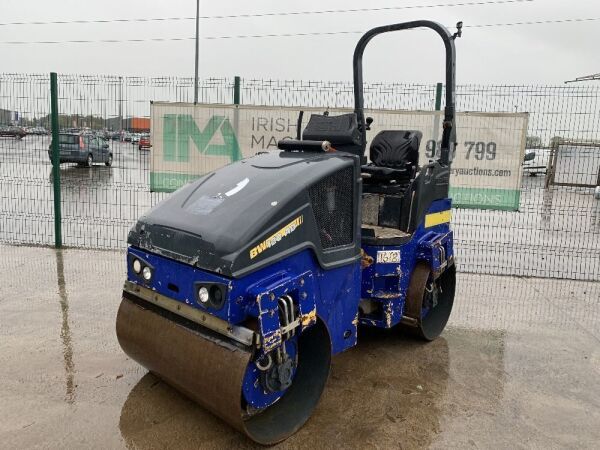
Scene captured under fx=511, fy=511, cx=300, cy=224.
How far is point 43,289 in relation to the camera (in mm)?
5504

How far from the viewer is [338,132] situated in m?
3.93

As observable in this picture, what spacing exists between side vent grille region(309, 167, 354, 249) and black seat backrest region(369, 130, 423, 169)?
4.10 ft

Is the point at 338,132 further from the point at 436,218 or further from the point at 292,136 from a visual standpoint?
the point at 292,136

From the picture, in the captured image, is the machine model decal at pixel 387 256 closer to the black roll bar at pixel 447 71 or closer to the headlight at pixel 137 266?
the black roll bar at pixel 447 71

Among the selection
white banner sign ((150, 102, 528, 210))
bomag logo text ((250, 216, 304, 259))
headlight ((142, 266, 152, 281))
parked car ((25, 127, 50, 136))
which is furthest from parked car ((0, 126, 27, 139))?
bomag logo text ((250, 216, 304, 259))

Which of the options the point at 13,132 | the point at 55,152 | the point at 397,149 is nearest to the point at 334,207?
the point at 397,149

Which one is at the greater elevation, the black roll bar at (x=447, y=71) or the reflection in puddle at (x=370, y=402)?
the black roll bar at (x=447, y=71)

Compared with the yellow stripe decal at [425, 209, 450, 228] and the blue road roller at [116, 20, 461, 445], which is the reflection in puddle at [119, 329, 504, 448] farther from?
the yellow stripe decal at [425, 209, 450, 228]

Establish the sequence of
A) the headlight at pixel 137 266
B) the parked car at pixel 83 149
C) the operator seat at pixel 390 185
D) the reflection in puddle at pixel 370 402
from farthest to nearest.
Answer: the parked car at pixel 83 149 < the operator seat at pixel 390 185 < the headlight at pixel 137 266 < the reflection in puddle at pixel 370 402

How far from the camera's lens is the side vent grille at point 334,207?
10.5 ft

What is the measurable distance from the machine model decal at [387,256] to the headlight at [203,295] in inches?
60.5

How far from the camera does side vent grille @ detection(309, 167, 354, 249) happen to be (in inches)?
126

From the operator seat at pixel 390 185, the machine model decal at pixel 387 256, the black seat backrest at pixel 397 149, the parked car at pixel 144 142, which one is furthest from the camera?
the parked car at pixel 144 142

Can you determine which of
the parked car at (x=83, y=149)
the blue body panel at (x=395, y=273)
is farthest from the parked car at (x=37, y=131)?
the blue body panel at (x=395, y=273)
